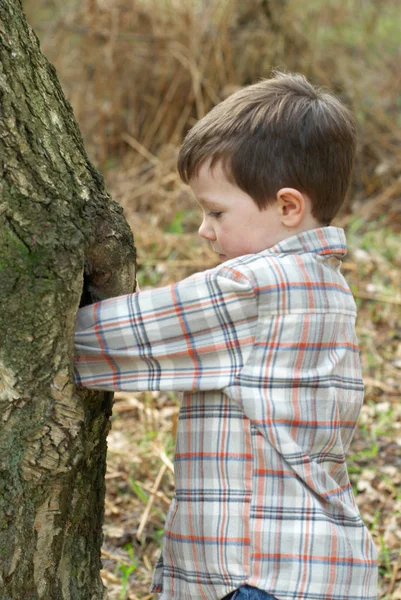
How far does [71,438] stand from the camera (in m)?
1.78

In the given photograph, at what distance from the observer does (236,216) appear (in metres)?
1.90

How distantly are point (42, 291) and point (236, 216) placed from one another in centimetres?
51

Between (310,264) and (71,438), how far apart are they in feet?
2.22

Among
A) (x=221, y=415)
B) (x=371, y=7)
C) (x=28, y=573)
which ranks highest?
(x=371, y=7)

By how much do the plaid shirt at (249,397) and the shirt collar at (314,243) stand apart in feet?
0.09

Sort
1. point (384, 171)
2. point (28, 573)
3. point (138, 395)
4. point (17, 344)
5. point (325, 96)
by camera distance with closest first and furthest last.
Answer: point (17, 344)
point (28, 573)
point (325, 96)
point (138, 395)
point (384, 171)

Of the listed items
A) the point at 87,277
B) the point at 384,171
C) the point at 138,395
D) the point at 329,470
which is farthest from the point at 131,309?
the point at 384,171

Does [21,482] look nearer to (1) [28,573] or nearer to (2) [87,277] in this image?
(1) [28,573]

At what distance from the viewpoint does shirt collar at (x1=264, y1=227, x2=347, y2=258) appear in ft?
6.12

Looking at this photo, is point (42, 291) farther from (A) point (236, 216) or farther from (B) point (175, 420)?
(B) point (175, 420)

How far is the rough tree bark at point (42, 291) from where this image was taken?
1.67 m

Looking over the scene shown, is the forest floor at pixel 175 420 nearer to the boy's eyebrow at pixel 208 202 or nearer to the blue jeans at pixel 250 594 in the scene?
the blue jeans at pixel 250 594

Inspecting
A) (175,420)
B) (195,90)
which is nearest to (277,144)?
(175,420)

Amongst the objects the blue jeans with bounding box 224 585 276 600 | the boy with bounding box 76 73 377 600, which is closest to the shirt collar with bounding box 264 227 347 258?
the boy with bounding box 76 73 377 600
